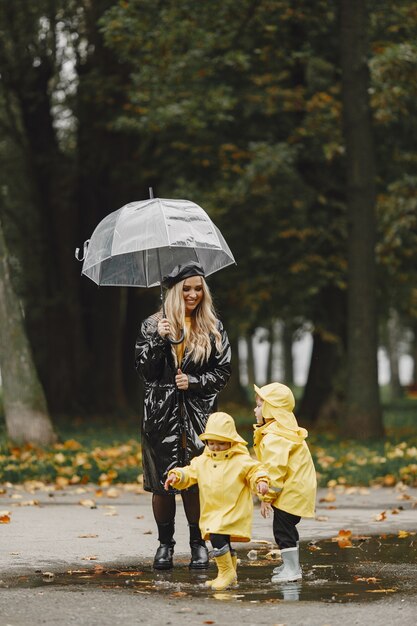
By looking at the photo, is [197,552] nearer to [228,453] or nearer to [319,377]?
[228,453]

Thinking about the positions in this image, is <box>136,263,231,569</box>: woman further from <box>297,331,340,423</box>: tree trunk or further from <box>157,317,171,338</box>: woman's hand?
<box>297,331,340,423</box>: tree trunk

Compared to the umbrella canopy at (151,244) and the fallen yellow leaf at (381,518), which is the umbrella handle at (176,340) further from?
the fallen yellow leaf at (381,518)

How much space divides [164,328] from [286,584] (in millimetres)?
1786

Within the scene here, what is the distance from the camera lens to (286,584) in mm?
6668

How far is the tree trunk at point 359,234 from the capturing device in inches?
678

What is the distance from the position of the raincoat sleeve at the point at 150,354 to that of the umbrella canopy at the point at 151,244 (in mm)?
465

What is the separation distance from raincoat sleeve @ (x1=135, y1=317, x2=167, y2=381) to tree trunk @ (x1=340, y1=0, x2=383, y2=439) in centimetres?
995

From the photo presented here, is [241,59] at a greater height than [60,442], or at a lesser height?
greater

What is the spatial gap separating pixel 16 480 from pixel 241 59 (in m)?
8.70

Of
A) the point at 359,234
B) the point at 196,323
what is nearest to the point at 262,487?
the point at 196,323

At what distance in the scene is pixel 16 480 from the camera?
12812mm

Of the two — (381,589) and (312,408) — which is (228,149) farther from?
(381,589)

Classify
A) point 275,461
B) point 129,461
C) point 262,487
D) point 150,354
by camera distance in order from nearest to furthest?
point 262,487 → point 275,461 → point 150,354 → point 129,461

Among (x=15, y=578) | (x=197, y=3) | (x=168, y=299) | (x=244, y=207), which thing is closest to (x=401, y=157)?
(x=244, y=207)
